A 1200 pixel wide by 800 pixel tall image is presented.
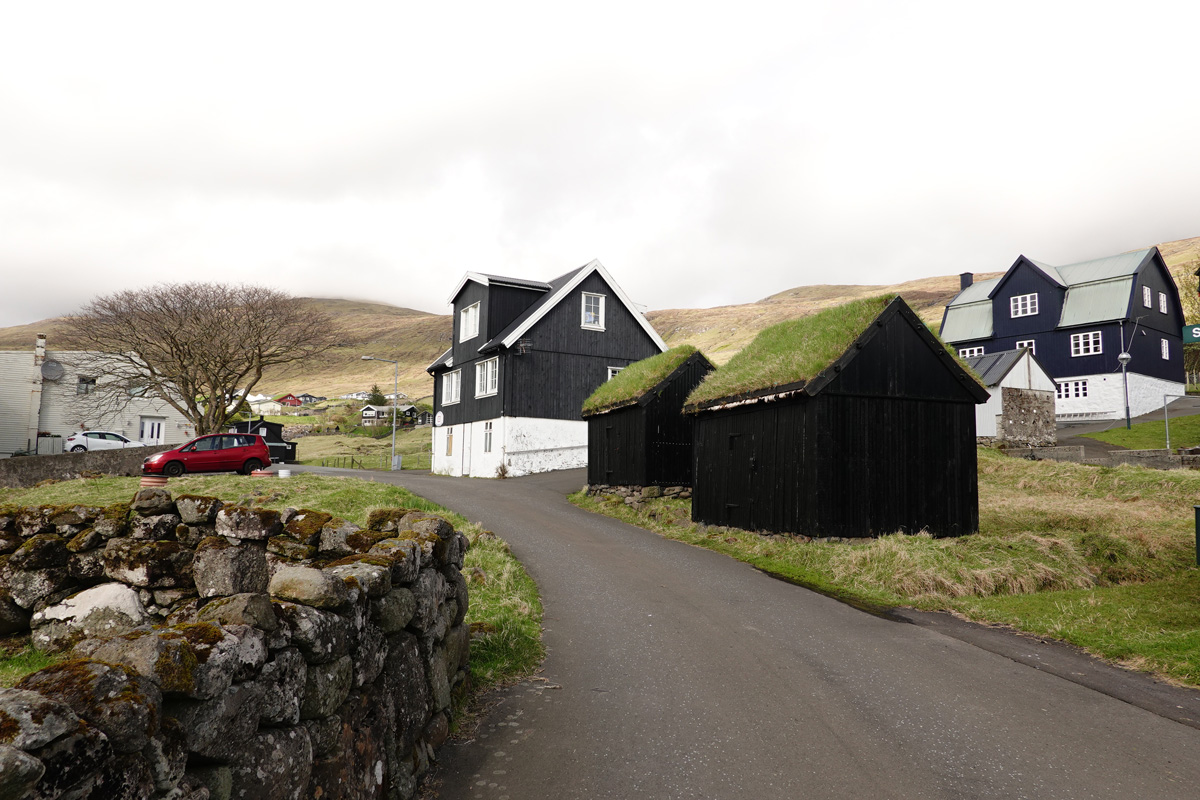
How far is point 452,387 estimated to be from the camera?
4122cm

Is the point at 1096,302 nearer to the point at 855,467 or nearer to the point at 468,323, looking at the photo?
the point at 468,323

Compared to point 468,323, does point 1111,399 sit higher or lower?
lower

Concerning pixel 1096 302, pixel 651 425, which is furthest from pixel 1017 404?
pixel 651 425

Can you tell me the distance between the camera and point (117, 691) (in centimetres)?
249

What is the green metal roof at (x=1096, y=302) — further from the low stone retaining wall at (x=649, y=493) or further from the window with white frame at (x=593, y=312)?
the low stone retaining wall at (x=649, y=493)

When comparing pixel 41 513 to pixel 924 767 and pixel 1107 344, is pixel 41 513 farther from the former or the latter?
pixel 1107 344

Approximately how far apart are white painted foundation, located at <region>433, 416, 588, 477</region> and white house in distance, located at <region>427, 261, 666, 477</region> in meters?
0.05

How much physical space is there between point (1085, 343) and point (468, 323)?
1687 inches

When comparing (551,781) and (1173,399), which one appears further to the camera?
(1173,399)

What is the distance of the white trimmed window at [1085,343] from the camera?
49.9 metres

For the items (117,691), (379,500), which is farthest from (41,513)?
(379,500)

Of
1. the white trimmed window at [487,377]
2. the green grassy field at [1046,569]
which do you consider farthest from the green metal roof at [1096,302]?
the white trimmed window at [487,377]

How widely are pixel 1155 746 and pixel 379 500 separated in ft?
53.1

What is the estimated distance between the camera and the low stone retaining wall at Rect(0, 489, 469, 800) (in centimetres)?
241
